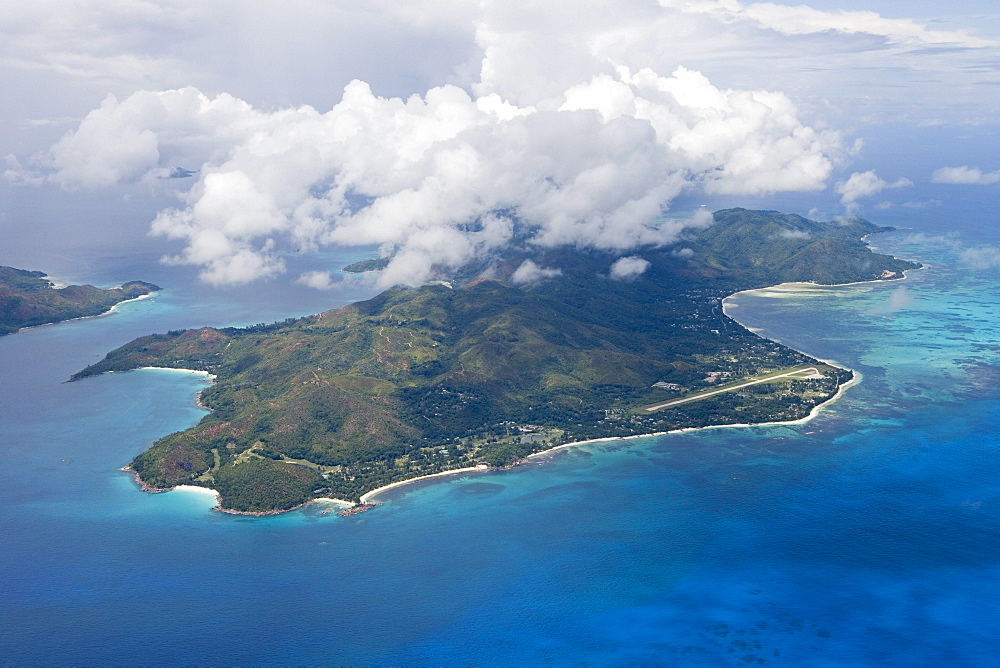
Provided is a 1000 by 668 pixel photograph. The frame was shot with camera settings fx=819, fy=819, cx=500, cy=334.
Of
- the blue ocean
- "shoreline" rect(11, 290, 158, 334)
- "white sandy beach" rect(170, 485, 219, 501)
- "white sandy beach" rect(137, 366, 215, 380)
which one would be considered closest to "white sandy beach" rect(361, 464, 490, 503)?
the blue ocean

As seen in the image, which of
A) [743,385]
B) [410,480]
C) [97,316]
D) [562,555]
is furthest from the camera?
[97,316]

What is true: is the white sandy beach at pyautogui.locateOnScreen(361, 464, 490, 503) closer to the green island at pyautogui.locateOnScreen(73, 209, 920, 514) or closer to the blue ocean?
the green island at pyautogui.locateOnScreen(73, 209, 920, 514)

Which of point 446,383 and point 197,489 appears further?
point 446,383

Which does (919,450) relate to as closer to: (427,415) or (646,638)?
(646,638)

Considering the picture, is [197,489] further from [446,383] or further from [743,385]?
[743,385]

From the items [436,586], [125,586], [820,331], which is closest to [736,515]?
[436,586]

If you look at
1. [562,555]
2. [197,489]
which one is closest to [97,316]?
[197,489]
